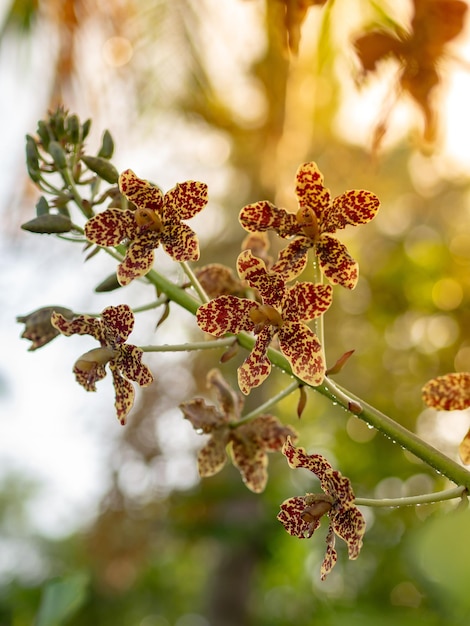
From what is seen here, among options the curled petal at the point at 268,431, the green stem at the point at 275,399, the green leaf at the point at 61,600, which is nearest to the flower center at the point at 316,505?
the green stem at the point at 275,399

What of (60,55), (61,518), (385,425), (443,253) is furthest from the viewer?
(61,518)

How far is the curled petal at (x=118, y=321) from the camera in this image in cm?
78

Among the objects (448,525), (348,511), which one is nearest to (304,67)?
(348,511)

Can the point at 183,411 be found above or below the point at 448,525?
below

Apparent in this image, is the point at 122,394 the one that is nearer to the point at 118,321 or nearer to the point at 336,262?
the point at 118,321

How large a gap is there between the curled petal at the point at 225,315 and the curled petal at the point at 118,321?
75mm

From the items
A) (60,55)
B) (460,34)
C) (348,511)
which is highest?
(60,55)

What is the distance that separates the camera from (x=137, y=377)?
0.80m

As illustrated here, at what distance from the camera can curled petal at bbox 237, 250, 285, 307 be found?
2.59 feet

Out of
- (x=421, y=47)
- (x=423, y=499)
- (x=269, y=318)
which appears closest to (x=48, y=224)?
(x=269, y=318)

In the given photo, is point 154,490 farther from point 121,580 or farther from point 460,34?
point 460,34

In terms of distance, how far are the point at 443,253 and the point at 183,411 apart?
2.38 m

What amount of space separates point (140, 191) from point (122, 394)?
230mm

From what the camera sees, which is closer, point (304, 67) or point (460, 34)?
point (460, 34)
